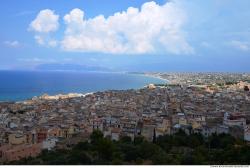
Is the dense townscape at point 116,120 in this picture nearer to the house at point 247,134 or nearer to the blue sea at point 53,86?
the house at point 247,134

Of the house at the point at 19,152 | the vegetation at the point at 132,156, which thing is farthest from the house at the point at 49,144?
the vegetation at the point at 132,156

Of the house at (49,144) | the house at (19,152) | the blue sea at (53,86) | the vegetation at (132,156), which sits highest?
the blue sea at (53,86)

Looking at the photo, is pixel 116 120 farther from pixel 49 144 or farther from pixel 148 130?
pixel 49 144

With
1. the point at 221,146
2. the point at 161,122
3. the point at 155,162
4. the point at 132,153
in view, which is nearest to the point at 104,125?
the point at 161,122

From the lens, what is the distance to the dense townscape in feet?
41.2

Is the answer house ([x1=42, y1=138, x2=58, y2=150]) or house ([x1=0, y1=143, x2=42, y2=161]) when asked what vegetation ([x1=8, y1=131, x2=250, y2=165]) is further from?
house ([x1=42, y1=138, x2=58, y2=150])

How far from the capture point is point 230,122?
51.7 feet

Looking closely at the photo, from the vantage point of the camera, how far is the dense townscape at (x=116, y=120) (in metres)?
12.6

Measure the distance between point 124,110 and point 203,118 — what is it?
15.0 feet

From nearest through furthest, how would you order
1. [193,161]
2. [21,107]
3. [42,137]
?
1. [193,161]
2. [42,137]
3. [21,107]

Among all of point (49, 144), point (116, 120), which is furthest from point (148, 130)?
point (49, 144)

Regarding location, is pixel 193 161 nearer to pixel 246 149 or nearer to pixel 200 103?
pixel 246 149

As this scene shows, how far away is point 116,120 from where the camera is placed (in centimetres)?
1698

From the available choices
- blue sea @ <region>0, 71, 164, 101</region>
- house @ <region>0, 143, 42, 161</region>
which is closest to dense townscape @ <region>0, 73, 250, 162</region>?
house @ <region>0, 143, 42, 161</region>
